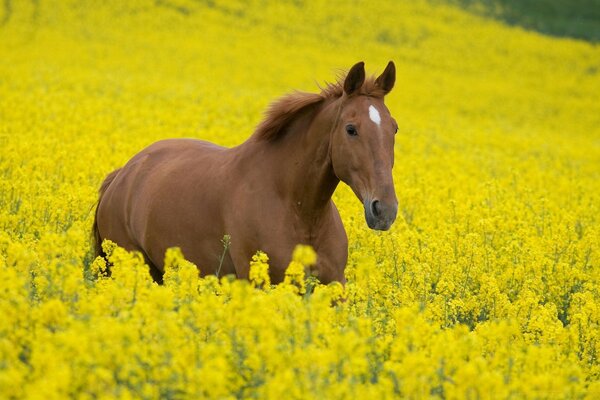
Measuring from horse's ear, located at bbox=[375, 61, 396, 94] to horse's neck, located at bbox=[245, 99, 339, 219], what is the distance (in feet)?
1.13

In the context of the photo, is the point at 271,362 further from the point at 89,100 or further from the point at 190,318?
the point at 89,100

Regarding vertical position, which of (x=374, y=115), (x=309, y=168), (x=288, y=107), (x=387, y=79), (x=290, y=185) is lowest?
(x=290, y=185)

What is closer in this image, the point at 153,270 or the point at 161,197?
the point at 161,197

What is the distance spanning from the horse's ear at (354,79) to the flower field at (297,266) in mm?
123

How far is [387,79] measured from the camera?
581cm

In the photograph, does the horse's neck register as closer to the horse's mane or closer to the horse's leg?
the horse's mane

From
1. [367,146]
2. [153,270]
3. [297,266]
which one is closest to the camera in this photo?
[297,266]

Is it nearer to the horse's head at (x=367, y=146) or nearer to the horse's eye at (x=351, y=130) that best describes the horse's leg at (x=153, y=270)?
the horse's head at (x=367, y=146)

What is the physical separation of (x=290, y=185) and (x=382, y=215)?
0.90 metres

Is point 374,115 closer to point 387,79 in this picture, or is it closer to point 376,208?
point 387,79

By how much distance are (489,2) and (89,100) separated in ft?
118

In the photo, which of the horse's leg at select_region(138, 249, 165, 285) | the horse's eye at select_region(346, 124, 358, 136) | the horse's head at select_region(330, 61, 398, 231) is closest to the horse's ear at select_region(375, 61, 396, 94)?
the horse's head at select_region(330, 61, 398, 231)

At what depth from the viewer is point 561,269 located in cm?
702

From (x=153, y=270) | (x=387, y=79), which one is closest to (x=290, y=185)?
(x=387, y=79)
